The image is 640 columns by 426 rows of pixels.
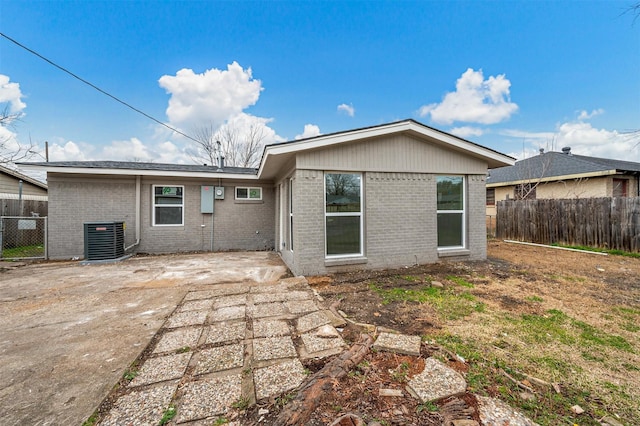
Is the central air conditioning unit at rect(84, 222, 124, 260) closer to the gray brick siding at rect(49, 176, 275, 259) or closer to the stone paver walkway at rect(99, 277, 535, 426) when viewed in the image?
the gray brick siding at rect(49, 176, 275, 259)

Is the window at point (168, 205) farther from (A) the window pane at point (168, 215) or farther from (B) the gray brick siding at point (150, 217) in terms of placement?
(B) the gray brick siding at point (150, 217)

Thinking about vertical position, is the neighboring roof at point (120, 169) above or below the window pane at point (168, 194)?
above

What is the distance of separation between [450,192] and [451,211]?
0.49 m

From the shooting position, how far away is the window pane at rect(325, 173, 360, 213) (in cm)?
540

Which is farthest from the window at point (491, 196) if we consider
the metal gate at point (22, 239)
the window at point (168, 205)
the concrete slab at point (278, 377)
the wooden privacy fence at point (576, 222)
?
the metal gate at point (22, 239)

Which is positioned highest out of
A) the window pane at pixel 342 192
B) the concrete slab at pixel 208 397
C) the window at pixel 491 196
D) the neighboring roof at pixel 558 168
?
the neighboring roof at pixel 558 168

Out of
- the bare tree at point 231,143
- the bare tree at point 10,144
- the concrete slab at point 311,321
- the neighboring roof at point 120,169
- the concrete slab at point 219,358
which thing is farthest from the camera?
the bare tree at point 231,143

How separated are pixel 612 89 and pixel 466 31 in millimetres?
6583

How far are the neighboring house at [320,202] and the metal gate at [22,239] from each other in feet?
3.64

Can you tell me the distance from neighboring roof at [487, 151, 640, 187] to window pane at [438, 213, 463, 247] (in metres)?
9.89

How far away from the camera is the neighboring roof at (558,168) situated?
37.1 feet

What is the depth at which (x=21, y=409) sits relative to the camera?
5.58 ft

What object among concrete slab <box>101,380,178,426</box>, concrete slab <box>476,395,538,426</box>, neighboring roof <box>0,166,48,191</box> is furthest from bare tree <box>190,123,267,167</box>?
concrete slab <box>476,395,538,426</box>

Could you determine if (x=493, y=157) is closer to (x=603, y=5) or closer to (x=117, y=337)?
(x=603, y=5)
